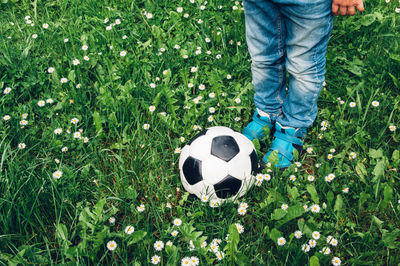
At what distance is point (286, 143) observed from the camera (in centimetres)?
273

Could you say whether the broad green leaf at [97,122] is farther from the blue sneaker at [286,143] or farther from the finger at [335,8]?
the finger at [335,8]

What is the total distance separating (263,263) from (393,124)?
1.62m

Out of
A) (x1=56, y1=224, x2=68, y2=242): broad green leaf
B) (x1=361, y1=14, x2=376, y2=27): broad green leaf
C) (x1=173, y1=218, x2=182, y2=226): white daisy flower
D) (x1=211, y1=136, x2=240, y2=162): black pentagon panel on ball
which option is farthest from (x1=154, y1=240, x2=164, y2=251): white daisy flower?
(x1=361, y1=14, x2=376, y2=27): broad green leaf

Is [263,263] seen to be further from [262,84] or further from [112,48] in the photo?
[112,48]

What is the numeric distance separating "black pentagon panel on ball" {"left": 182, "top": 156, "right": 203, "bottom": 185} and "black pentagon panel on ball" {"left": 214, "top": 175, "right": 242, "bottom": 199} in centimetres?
13

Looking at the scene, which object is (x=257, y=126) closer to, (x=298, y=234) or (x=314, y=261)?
(x=298, y=234)

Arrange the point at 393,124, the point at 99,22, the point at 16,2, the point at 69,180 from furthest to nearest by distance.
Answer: the point at 16,2
the point at 99,22
the point at 393,124
the point at 69,180

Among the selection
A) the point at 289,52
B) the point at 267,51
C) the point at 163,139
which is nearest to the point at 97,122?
the point at 163,139

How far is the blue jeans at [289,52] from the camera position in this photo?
2074 millimetres

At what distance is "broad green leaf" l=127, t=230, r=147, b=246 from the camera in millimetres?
2154

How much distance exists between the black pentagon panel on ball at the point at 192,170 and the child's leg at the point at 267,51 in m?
0.78

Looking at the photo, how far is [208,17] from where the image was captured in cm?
384

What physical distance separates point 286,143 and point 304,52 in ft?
2.50

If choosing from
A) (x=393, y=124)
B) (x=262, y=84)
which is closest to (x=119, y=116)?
(x=262, y=84)
